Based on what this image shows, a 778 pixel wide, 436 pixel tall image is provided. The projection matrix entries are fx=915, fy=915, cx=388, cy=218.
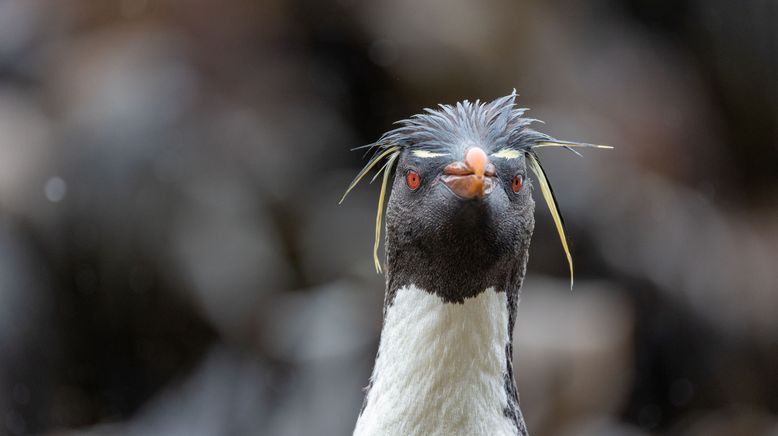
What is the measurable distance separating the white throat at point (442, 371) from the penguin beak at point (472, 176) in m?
0.23

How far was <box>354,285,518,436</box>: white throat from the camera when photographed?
184 cm

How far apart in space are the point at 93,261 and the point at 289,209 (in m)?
1.04

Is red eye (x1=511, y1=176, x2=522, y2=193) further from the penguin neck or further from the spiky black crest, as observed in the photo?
the penguin neck

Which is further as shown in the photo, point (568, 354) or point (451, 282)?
point (568, 354)

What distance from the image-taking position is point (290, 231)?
476cm

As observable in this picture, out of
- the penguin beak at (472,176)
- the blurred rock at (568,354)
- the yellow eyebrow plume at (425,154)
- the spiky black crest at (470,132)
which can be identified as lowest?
the blurred rock at (568,354)

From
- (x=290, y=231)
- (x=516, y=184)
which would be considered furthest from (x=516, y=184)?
(x=290, y=231)

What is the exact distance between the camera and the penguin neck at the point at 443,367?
1844mm

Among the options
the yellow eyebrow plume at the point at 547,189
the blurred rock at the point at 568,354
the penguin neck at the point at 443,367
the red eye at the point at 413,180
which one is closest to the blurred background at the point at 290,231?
the blurred rock at the point at 568,354

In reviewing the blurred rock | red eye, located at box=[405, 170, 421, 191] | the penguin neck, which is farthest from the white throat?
the blurred rock

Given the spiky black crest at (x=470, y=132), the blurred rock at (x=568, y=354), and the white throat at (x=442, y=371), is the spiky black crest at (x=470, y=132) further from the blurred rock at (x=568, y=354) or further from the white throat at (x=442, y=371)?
the blurred rock at (x=568, y=354)

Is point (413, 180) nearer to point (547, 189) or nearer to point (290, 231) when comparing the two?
point (547, 189)

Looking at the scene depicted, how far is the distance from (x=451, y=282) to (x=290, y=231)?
9.81 feet

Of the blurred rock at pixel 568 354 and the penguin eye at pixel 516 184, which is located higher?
the penguin eye at pixel 516 184
